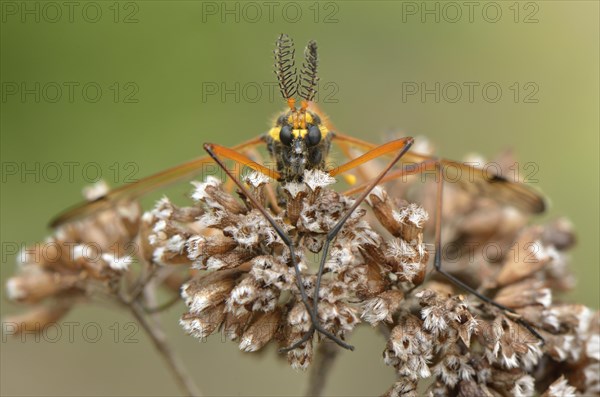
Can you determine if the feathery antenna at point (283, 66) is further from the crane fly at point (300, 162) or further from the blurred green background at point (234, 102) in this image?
the blurred green background at point (234, 102)

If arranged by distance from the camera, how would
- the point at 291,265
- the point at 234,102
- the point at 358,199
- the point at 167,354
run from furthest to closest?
the point at 234,102 → the point at 167,354 → the point at 358,199 → the point at 291,265

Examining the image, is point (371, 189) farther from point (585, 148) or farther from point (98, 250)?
point (585, 148)

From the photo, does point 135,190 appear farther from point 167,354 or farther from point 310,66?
point 310,66

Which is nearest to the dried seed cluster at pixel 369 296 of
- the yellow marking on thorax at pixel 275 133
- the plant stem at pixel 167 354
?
the yellow marking on thorax at pixel 275 133

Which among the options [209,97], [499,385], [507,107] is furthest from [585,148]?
[499,385]

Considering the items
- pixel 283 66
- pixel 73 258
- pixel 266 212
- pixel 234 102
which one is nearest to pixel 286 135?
pixel 283 66

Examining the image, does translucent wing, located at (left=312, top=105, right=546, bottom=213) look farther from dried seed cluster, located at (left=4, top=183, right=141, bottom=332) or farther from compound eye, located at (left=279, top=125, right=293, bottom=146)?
dried seed cluster, located at (left=4, top=183, right=141, bottom=332)
